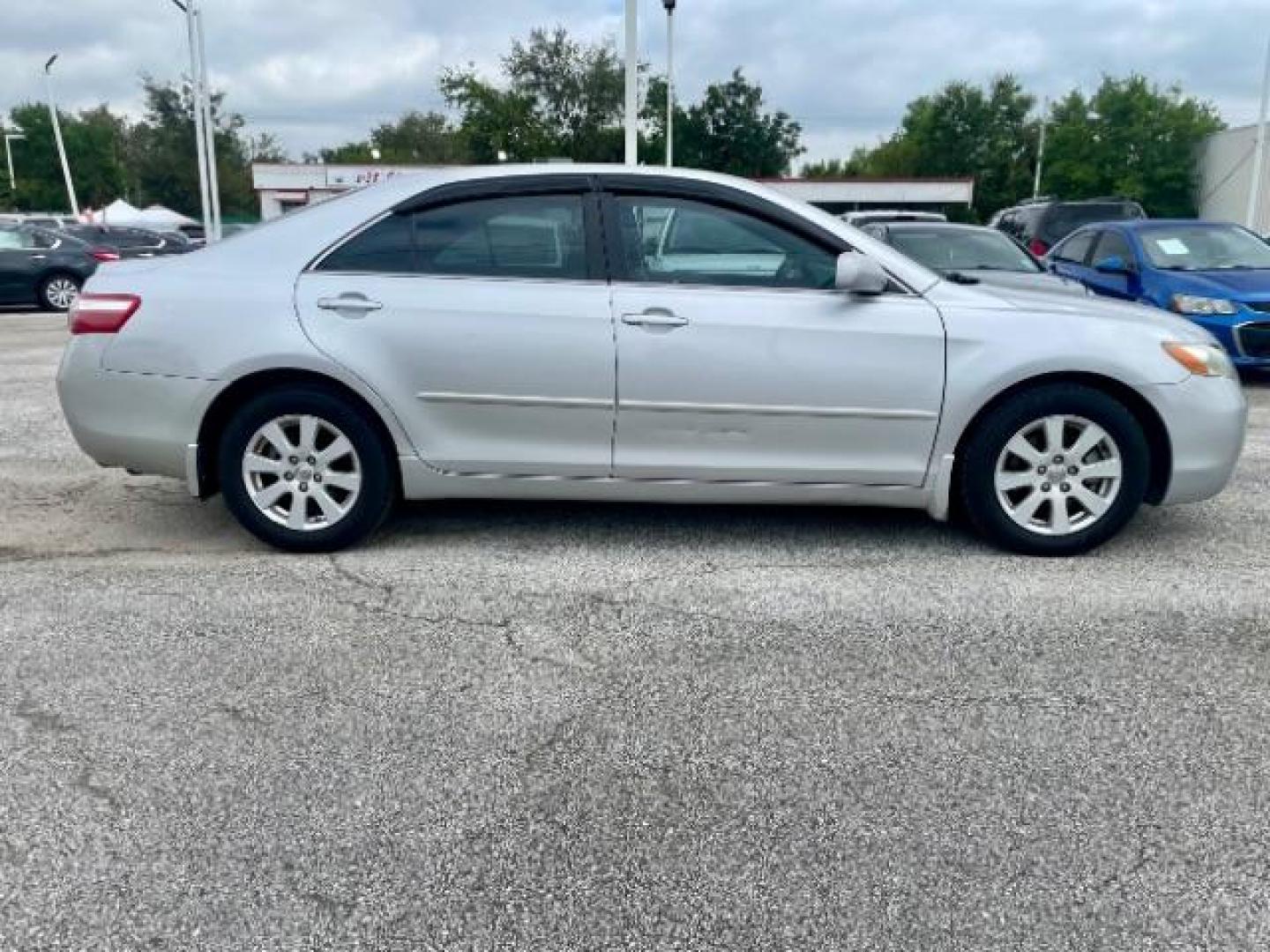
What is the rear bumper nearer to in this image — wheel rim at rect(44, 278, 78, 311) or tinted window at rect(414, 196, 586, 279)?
tinted window at rect(414, 196, 586, 279)

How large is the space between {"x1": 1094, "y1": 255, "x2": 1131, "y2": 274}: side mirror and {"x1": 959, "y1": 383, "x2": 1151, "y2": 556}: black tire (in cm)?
609

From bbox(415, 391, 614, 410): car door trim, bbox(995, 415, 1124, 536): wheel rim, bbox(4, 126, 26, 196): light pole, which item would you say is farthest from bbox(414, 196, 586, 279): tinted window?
bbox(4, 126, 26, 196): light pole

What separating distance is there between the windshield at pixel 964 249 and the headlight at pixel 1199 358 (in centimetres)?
480

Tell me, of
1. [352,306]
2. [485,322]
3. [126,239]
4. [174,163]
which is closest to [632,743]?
[485,322]

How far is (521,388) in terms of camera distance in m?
4.41

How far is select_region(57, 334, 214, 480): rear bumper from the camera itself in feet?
14.5

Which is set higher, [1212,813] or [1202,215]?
[1202,215]

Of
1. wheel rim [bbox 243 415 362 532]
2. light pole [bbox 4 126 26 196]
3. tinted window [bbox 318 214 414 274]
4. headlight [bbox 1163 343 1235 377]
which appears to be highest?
light pole [bbox 4 126 26 196]

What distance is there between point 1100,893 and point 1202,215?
51742 mm

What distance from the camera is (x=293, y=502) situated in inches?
178

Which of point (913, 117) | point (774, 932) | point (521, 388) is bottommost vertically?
point (774, 932)

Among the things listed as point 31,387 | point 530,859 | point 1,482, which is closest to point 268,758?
point 530,859

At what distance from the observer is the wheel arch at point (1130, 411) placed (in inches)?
175

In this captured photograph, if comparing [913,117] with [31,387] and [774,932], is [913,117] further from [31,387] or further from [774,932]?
[774,932]
